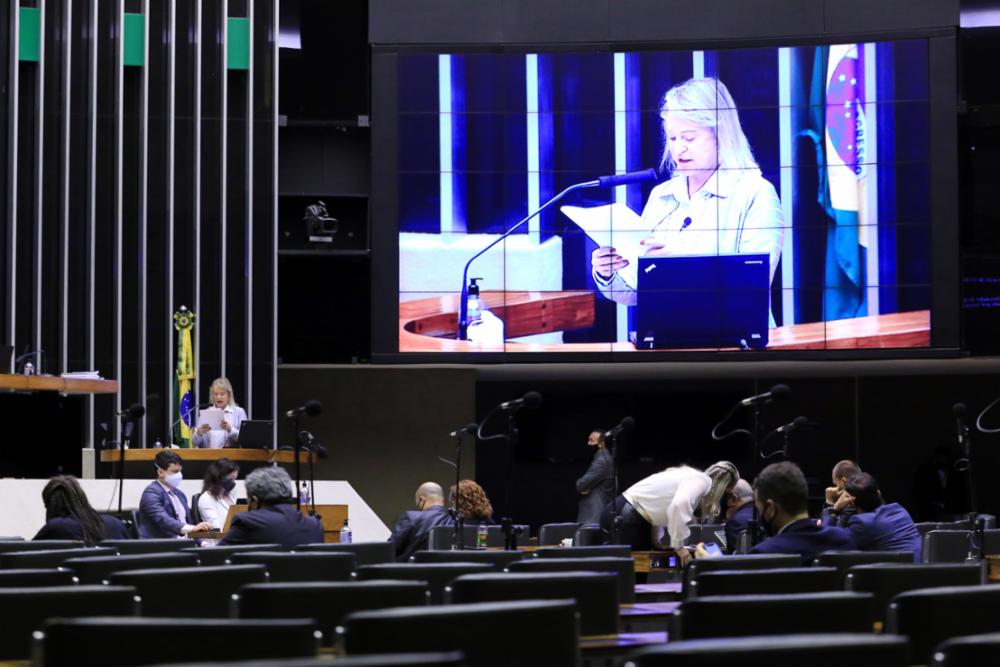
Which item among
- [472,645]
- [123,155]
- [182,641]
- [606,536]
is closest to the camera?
[182,641]

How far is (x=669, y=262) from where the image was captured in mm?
20594

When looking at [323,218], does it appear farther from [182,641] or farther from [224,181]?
[182,641]

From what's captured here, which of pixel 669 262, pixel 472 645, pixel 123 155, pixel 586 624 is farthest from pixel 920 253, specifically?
pixel 472 645

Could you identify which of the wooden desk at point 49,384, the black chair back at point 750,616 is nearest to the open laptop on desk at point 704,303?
the wooden desk at point 49,384

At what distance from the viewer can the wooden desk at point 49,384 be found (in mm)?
11703

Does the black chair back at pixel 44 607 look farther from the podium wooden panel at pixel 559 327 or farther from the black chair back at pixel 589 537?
the podium wooden panel at pixel 559 327

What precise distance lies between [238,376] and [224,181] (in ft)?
8.31

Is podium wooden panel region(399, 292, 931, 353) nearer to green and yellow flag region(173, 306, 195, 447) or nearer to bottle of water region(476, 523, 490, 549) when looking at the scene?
green and yellow flag region(173, 306, 195, 447)

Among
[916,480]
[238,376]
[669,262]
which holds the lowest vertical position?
[916,480]

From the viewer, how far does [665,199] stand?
20719 mm

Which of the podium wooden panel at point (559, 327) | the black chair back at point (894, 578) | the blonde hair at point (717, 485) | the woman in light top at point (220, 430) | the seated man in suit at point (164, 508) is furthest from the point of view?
the podium wooden panel at point (559, 327)

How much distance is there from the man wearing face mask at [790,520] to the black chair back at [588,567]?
620 mm

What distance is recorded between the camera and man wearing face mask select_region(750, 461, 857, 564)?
5770mm

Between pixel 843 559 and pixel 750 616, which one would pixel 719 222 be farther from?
pixel 750 616
